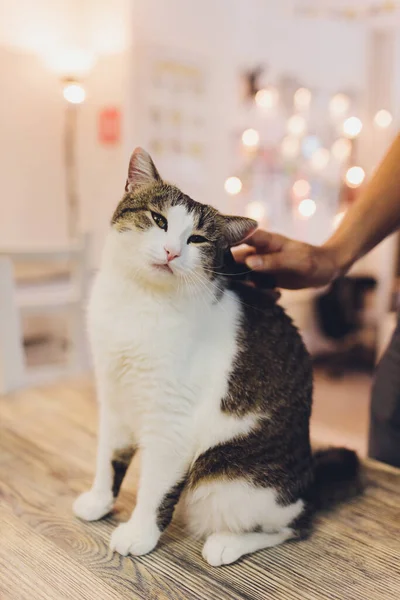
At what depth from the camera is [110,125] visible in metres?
3.72

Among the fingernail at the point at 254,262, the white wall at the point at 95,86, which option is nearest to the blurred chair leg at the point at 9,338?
the fingernail at the point at 254,262

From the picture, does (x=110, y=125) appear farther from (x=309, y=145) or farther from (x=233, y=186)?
(x=309, y=145)

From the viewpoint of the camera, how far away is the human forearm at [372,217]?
1.15 meters

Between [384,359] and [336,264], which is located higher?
[336,264]

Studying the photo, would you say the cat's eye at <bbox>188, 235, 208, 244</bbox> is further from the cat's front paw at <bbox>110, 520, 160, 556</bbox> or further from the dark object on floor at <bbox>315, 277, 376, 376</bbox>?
the dark object on floor at <bbox>315, 277, 376, 376</bbox>

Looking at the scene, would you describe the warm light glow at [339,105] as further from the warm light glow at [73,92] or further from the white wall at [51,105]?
the warm light glow at [73,92]

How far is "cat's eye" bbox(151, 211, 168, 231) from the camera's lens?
864 millimetres

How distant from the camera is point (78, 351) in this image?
2.06 m

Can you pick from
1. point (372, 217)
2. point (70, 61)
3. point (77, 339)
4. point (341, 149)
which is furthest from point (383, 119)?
point (372, 217)

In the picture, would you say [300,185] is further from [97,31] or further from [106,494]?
[106,494]

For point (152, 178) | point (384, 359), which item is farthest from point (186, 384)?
point (384, 359)

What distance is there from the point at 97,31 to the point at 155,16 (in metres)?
0.46

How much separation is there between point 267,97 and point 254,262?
374 centimetres

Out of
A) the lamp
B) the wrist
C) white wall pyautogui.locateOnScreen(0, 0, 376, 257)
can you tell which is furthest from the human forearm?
the lamp
